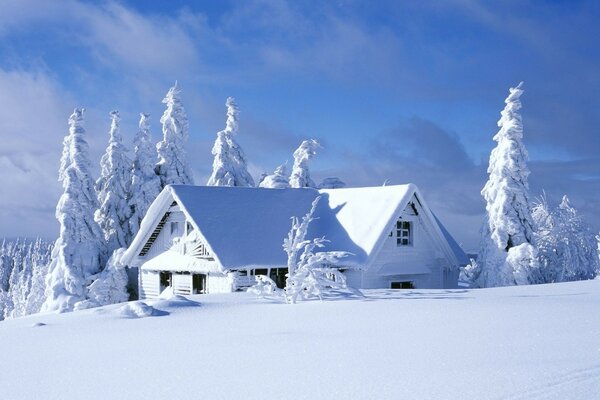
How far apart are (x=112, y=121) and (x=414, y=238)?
74.2 ft

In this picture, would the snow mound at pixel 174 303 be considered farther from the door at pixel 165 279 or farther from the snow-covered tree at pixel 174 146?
the snow-covered tree at pixel 174 146

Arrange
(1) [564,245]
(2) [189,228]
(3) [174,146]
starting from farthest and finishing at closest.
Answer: (3) [174,146] → (1) [564,245] → (2) [189,228]

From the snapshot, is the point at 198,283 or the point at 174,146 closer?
the point at 198,283

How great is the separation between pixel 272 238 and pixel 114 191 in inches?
673

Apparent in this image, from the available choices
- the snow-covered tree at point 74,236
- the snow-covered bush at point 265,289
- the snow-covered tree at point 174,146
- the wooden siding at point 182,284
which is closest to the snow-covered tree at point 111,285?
the snow-covered tree at point 74,236

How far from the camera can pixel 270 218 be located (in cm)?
2900

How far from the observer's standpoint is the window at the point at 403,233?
2886 cm

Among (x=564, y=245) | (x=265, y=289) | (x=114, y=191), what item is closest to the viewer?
(x=265, y=289)

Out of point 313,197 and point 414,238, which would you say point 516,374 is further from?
point 313,197

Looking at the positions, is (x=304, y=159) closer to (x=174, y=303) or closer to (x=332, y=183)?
(x=332, y=183)

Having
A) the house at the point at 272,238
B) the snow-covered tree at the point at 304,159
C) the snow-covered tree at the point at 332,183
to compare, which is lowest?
the house at the point at 272,238

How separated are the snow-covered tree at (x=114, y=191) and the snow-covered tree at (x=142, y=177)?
53 cm

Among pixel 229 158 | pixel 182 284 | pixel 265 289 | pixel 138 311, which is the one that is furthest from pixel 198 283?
pixel 229 158

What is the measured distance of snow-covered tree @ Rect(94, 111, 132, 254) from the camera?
40.3 meters
